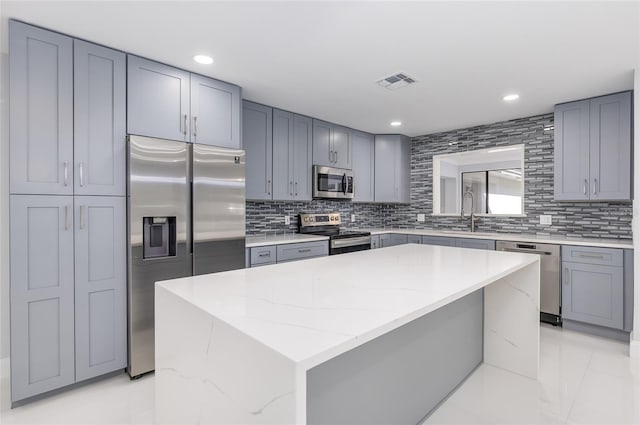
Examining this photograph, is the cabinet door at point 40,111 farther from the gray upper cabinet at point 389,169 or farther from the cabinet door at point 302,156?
the gray upper cabinet at point 389,169

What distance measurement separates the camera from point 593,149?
128 inches

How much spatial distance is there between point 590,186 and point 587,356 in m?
1.63

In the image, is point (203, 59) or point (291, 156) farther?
point (291, 156)

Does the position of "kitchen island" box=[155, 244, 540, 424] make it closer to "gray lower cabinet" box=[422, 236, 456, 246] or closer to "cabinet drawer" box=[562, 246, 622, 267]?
"cabinet drawer" box=[562, 246, 622, 267]

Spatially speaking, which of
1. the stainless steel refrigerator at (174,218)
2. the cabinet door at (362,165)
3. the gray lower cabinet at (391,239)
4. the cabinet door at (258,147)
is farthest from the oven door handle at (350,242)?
the stainless steel refrigerator at (174,218)

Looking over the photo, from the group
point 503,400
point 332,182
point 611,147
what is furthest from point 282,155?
point 611,147

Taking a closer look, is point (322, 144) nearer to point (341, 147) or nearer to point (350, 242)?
point (341, 147)

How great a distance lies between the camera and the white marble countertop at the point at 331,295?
85cm

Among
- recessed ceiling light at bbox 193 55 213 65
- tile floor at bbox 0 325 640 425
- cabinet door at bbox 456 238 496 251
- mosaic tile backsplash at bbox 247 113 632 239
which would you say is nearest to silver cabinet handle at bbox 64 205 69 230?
tile floor at bbox 0 325 640 425

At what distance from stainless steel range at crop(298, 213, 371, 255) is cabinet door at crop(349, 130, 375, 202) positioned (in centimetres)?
47

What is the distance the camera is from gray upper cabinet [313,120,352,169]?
161 inches

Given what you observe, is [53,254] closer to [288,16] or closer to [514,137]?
[288,16]

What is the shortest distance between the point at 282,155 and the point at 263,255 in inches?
47.6

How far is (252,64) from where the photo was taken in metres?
2.54
